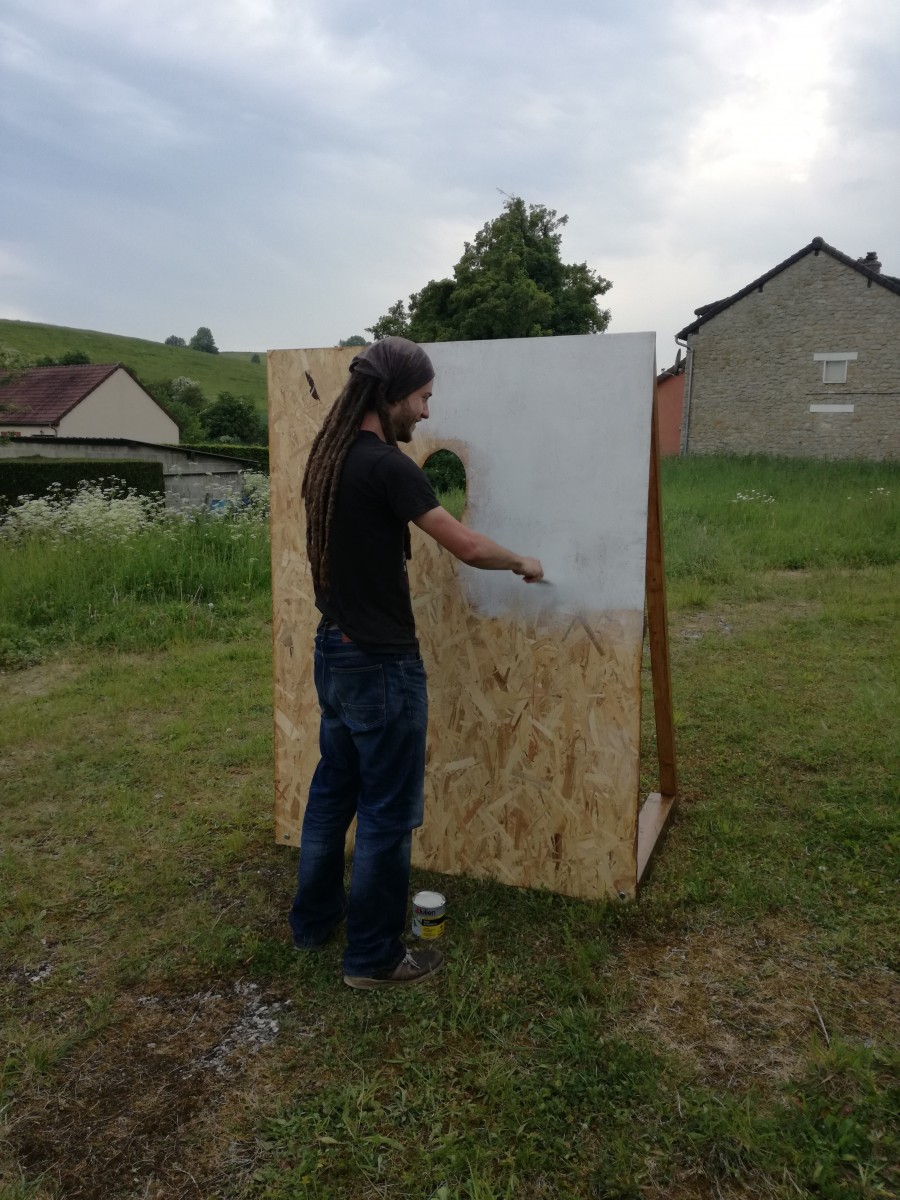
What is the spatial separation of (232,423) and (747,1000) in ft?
158

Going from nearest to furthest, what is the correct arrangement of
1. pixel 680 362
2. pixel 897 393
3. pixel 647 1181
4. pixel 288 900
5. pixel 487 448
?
pixel 647 1181 < pixel 487 448 < pixel 288 900 < pixel 897 393 < pixel 680 362

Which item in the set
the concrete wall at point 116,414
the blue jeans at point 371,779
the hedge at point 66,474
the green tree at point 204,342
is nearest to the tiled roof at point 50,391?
the concrete wall at point 116,414

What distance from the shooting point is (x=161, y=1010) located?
2.69m

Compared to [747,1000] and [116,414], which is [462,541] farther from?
[116,414]

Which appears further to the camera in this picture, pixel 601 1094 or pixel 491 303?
pixel 491 303

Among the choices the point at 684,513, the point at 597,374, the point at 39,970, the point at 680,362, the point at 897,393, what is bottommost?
the point at 39,970

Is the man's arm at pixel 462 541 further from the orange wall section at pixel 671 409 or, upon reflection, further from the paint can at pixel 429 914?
the orange wall section at pixel 671 409

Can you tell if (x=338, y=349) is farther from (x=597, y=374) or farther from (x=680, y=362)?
(x=680, y=362)

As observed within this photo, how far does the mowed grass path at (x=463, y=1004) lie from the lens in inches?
81.2

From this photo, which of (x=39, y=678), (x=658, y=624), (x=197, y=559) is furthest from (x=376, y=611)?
(x=197, y=559)

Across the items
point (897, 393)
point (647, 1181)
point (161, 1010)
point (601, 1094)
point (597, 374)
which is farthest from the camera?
point (897, 393)

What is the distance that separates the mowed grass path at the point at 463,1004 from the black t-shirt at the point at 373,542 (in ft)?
4.00

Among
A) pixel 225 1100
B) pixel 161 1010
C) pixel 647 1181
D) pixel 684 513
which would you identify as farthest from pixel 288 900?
pixel 684 513

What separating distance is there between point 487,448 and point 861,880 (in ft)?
7.35
